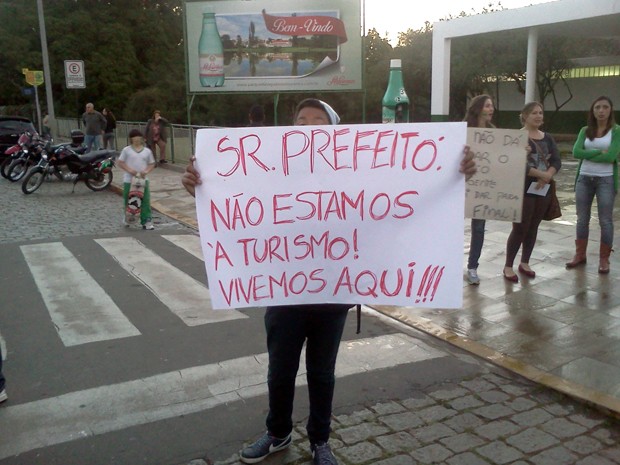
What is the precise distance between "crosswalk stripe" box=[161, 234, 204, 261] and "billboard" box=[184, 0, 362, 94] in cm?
1089

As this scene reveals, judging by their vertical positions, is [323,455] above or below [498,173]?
below

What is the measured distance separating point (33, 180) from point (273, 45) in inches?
346

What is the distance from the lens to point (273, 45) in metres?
20.0

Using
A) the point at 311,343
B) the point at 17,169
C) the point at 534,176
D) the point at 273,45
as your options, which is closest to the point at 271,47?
the point at 273,45

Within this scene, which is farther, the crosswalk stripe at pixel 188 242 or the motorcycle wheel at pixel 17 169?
the motorcycle wheel at pixel 17 169

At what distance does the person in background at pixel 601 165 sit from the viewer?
675cm

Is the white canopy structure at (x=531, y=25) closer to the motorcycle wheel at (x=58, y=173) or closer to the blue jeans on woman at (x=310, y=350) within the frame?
the motorcycle wheel at (x=58, y=173)

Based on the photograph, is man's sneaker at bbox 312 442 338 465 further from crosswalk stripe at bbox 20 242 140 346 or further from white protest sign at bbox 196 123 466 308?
crosswalk stripe at bbox 20 242 140 346

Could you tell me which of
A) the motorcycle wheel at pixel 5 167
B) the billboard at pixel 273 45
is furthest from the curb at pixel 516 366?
the billboard at pixel 273 45

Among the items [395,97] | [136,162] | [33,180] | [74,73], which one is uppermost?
[74,73]

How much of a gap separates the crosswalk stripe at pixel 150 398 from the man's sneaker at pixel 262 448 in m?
0.70

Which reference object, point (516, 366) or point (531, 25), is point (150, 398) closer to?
point (516, 366)

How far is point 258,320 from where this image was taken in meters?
5.78

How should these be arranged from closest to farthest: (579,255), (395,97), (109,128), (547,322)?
(547,322)
(579,255)
(395,97)
(109,128)
